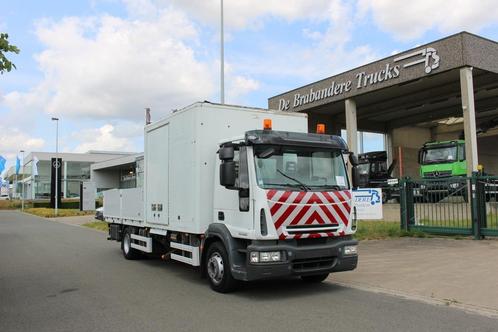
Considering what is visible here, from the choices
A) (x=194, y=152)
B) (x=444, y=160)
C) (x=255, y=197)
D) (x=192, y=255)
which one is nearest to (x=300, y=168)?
(x=255, y=197)

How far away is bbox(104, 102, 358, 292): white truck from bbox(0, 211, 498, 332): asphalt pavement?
471 millimetres

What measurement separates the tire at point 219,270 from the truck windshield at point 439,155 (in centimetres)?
2055

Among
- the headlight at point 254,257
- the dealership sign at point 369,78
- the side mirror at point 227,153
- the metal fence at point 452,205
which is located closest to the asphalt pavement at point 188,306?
the headlight at point 254,257

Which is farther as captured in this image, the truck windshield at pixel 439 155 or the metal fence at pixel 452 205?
the truck windshield at pixel 439 155

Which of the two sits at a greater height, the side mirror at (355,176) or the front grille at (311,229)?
the side mirror at (355,176)

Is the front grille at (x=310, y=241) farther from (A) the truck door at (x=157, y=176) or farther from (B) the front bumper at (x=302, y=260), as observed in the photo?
(A) the truck door at (x=157, y=176)

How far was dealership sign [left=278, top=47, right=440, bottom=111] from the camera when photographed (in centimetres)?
2338

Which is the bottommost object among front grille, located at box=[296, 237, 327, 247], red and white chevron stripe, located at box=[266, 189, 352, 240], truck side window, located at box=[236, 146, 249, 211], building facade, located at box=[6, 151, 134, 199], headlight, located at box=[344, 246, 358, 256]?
headlight, located at box=[344, 246, 358, 256]

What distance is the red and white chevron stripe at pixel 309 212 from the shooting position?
25.4 feet

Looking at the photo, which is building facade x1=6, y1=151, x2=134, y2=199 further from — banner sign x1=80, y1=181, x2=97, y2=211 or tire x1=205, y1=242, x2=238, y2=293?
tire x1=205, y1=242, x2=238, y2=293

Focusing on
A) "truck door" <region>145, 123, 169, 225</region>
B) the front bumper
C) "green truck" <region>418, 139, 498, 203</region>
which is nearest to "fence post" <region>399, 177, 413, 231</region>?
"green truck" <region>418, 139, 498, 203</region>

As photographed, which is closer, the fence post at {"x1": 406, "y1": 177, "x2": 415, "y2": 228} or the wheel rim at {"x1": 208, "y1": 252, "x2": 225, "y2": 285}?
the wheel rim at {"x1": 208, "y1": 252, "x2": 225, "y2": 285}

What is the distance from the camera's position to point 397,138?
141 feet

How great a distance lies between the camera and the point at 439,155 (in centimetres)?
2670
